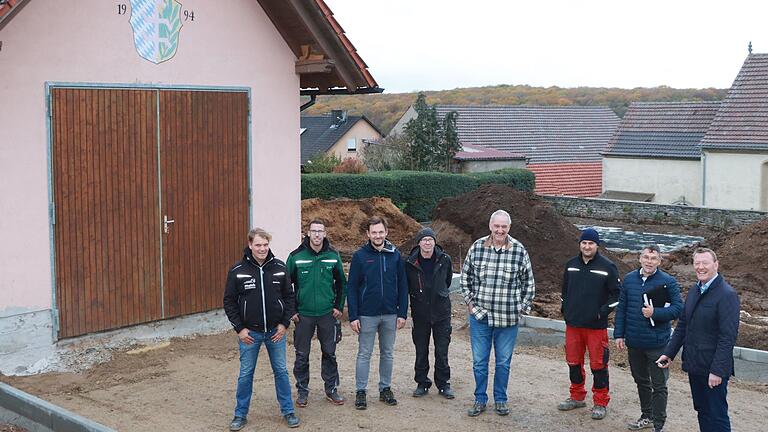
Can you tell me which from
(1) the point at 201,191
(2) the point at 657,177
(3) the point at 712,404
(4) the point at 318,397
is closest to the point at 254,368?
(4) the point at 318,397

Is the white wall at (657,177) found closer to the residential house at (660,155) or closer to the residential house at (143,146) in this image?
the residential house at (660,155)

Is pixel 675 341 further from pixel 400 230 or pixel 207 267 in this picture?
pixel 400 230

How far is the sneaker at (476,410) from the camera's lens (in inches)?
331

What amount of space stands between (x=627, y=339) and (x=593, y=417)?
877mm

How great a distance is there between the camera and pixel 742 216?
1143 inches

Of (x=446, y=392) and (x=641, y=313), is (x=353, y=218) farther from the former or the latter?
(x=641, y=313)

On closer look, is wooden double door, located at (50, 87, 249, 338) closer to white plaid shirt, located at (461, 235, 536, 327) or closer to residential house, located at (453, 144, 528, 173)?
white plaid shirt, located at (461, 235, 536, 327)

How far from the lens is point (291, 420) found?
814cm

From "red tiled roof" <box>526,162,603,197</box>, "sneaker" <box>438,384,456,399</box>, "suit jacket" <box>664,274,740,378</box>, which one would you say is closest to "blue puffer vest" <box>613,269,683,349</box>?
"suit jacket" <box>664,274,740,378</box>

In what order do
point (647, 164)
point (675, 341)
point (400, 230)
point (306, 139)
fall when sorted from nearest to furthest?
point (675, 341) < point (400, 230) < point (647, 164) < point (306, 139)

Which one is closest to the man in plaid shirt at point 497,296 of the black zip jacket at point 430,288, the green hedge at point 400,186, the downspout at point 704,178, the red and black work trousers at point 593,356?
the black zip jacket at point 430,288

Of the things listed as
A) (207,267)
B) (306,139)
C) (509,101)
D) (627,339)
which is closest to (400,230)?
(207,267)

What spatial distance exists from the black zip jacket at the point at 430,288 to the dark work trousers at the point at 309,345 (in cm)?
84

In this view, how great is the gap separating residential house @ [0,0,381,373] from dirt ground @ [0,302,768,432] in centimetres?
65
